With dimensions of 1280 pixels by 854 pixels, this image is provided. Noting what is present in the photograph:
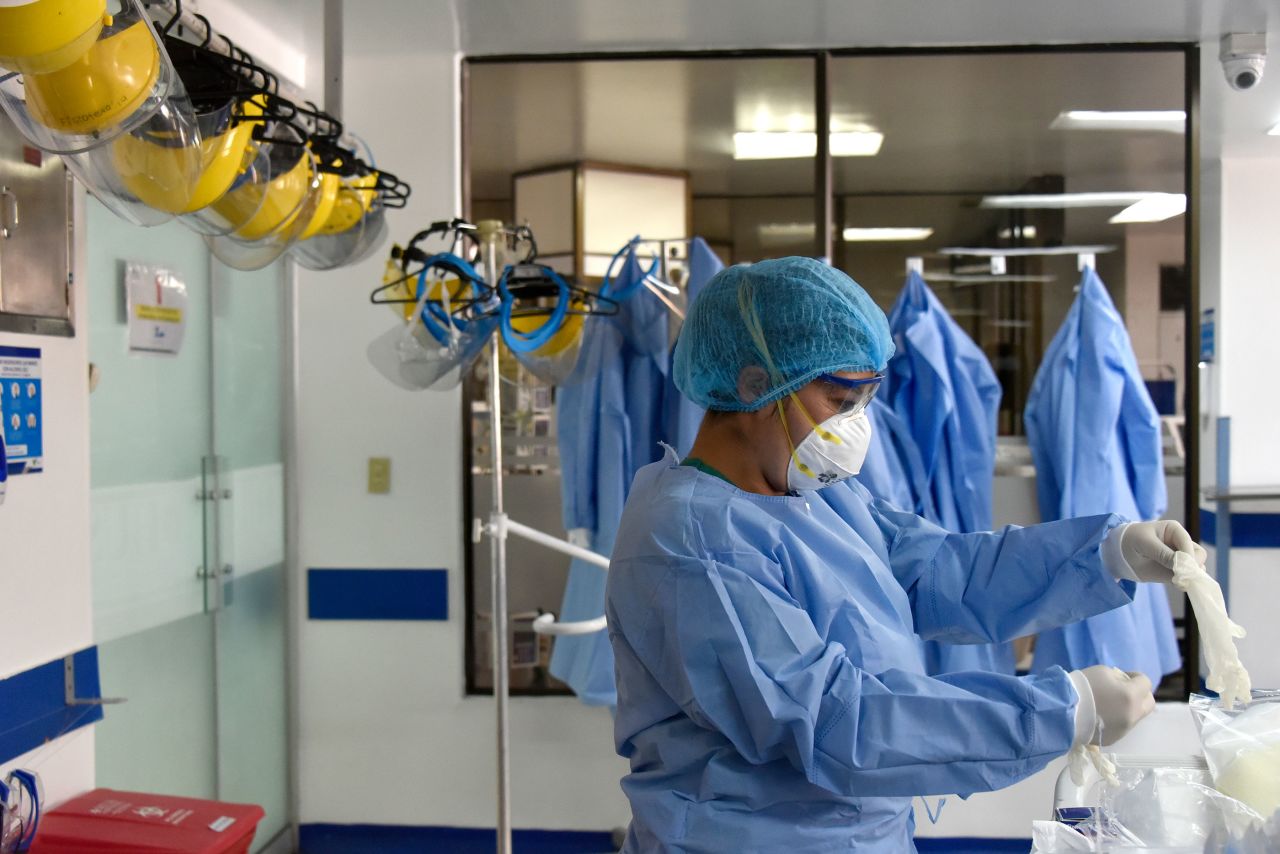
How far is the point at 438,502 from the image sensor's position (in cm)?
312

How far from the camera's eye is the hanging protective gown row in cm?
275

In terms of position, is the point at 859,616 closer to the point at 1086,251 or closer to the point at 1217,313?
the point at 1086,251

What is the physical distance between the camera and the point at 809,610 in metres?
1.36

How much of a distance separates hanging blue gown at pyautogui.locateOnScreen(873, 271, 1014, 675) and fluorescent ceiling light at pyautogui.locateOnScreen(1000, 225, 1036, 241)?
0.51 meters

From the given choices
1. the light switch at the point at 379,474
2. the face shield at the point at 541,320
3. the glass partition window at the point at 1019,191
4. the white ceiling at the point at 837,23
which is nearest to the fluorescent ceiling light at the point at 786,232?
the glass partition window at the point at 1019,191

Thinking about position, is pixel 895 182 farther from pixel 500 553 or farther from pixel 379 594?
pixel 379 594

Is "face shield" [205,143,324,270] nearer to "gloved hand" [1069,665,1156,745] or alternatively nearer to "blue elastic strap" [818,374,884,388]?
→ "blue elastic strap" [818,374,884,388]

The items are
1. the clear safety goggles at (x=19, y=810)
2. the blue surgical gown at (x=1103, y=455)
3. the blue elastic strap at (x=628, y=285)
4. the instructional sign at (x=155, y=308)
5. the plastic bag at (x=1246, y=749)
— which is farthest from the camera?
the blue surgical gown at (x=1103, y=455)

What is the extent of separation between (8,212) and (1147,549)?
1.91 m

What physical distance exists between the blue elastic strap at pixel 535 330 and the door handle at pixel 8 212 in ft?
3.00

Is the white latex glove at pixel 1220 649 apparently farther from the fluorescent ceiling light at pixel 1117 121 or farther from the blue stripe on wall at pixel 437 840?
the fluorescent ceiling light at pixel 1117 121

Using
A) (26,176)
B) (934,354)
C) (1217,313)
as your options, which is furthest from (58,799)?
(1217,313)

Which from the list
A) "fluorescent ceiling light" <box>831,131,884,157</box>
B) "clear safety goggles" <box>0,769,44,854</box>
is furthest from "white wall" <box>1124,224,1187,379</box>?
"clear safety goggles" <box>0,769,44,854</box>

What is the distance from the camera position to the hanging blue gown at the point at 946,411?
2.81 m
